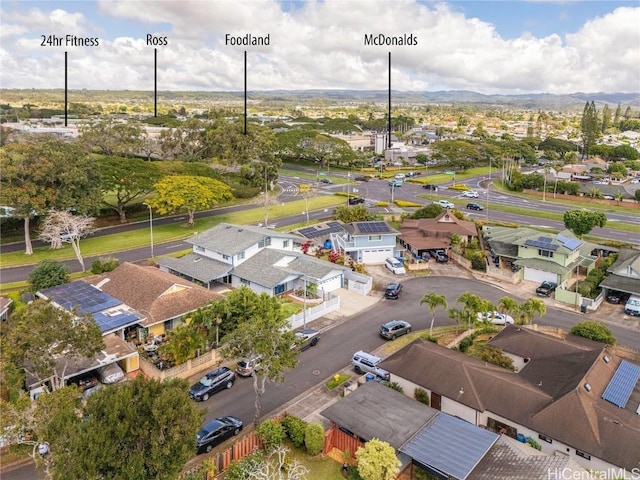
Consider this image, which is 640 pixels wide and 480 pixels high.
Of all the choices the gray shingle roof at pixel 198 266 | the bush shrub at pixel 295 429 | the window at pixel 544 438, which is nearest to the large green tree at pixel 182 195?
the gray shingle roof at pixel 198 266

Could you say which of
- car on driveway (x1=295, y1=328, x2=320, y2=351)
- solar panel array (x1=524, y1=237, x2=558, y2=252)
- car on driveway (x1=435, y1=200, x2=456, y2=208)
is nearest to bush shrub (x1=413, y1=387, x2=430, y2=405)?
car on driveway (x1=295, y1=328, x2=320, y2=351)

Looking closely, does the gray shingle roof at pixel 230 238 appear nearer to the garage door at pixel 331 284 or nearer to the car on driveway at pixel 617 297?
the garage door at pixel 331 284

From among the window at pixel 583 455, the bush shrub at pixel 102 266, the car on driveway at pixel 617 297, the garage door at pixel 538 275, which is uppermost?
the bush shrub at pixel 102 266

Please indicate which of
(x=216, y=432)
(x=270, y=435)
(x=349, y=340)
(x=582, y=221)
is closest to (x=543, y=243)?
(x=582, y=221)

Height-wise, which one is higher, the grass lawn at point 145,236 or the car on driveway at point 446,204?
the car on driveway at point 446,204

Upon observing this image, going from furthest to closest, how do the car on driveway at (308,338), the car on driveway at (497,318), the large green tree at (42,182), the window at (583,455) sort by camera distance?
the large green tree at (42,182) → the car on driveway at (497,318) → the car on driveway at (308,338) → the window at (583,455)

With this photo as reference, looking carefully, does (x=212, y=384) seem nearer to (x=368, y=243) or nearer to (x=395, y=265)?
(x=395, y=265)

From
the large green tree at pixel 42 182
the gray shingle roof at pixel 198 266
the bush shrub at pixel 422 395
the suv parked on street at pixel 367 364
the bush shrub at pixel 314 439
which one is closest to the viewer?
the bush shrub at pixel 314 439
